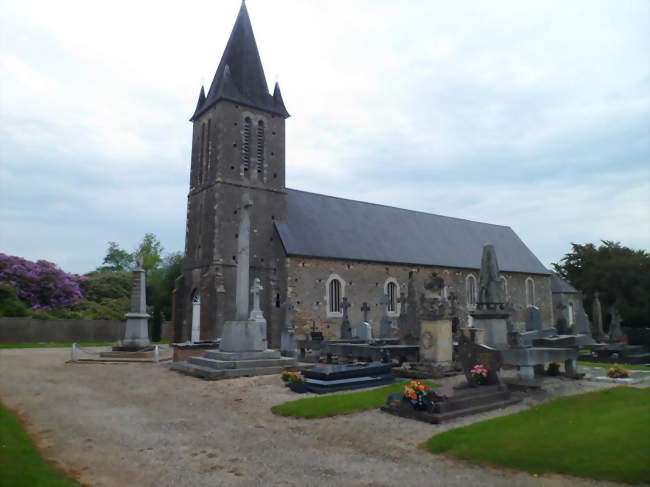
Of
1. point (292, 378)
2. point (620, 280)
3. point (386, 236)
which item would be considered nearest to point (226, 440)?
point (292, 378)

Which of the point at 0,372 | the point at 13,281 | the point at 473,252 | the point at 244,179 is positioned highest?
the point at 244,179

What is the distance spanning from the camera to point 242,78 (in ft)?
90.7

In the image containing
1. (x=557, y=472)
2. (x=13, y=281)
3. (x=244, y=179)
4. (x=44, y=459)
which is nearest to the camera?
(x=557, y=472)

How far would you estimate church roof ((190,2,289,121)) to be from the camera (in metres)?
26.8

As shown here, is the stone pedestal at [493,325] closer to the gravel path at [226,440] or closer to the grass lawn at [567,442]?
the gravel path at [226,440]

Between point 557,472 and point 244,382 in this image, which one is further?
point 244,382

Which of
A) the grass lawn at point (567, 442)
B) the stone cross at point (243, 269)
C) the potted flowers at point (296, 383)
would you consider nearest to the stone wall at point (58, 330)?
the stone cross at point (243, 269)

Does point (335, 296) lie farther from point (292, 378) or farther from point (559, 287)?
point (559, 287)

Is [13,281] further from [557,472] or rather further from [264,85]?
[557,472]

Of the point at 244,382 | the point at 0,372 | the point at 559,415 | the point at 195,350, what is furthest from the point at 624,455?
the point at 0,372

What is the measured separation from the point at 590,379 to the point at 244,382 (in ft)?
29.1

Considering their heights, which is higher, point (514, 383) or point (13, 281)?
point (13, 281)

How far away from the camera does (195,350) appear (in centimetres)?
1548

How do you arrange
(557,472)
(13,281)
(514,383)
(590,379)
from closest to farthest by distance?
1. (557,472)
2. (514,383)
3. (590,379)
4. (13,281)
